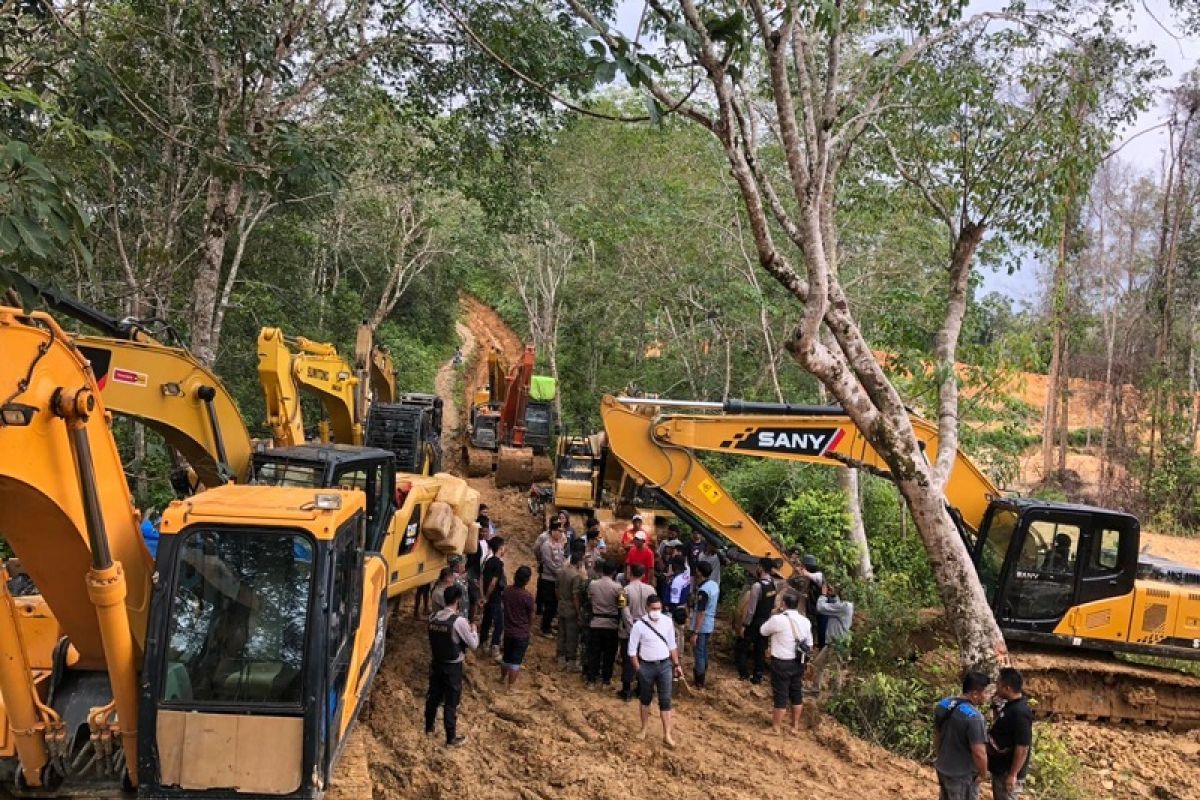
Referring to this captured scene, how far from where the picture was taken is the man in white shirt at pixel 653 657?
796 centimetres

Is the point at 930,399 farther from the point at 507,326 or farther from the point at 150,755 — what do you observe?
the point at 507,326

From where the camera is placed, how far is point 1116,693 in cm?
998

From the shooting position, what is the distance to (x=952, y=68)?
10.3m

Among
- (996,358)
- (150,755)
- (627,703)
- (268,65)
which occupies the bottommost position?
(627,703)

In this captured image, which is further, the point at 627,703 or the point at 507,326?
the point at 507,326

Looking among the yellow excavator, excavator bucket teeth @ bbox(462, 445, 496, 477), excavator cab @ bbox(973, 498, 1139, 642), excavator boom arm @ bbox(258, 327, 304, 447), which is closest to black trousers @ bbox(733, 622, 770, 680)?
excavator cab @ bbox(973, 498, 1139, 642)

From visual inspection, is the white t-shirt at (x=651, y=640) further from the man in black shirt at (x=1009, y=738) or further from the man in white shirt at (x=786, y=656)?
the man in black shirt at (x=1009, y=738)

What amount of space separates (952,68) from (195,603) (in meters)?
9.55

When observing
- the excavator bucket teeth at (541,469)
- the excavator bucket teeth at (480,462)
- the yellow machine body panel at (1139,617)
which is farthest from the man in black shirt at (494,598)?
the excavator bucket teeth at (480,462)

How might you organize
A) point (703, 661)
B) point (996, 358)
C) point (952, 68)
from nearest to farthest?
point (703, 661)
point (952, 68)
point (996, 358)

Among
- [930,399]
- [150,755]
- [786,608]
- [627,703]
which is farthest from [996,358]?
[150,755]

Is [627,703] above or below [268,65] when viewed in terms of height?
below

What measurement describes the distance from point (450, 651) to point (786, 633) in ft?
10.1

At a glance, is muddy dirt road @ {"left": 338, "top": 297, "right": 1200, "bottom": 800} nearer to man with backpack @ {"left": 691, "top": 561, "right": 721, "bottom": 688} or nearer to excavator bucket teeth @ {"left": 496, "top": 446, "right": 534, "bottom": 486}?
man with backpack @ {"left": 691, "top": 561, "right": 721, "bottom": 688}
